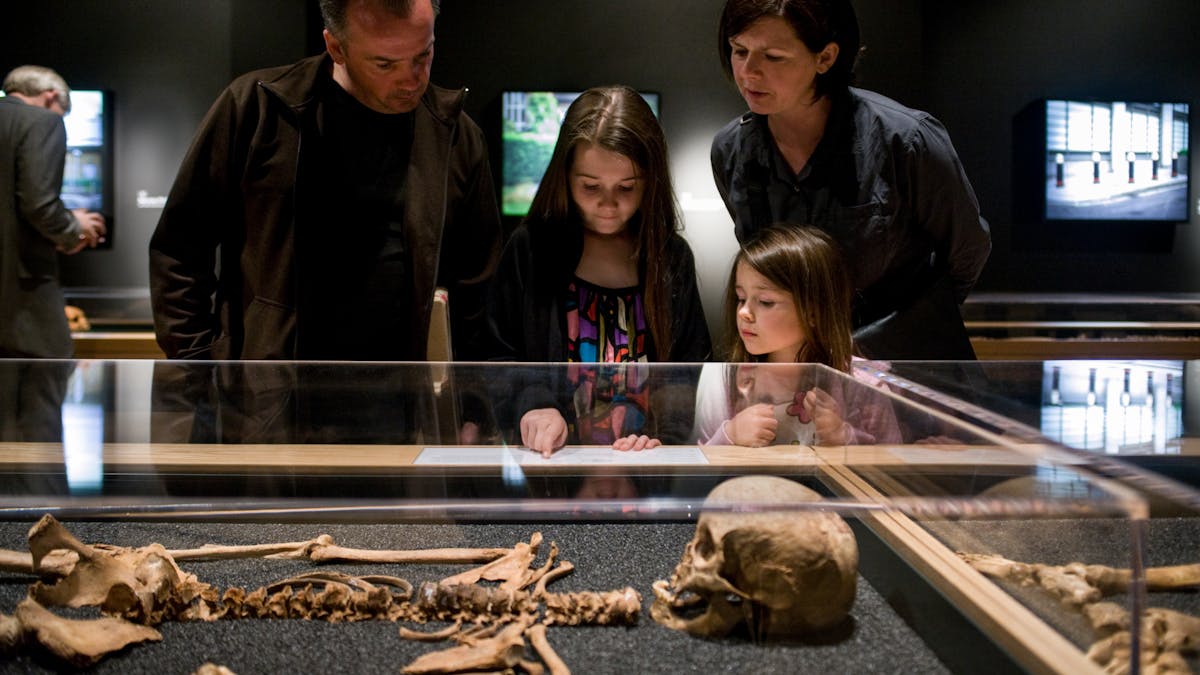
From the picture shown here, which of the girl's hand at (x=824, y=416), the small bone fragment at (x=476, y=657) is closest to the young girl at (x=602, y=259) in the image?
the girl's hand at (x=824, y=416)

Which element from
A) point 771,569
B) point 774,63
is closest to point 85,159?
point 774,63

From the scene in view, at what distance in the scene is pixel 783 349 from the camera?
2.20 meters

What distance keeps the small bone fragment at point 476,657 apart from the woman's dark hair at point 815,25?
142 cm

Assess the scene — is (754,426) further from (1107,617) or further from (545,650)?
(1107,617)

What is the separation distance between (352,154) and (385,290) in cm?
33

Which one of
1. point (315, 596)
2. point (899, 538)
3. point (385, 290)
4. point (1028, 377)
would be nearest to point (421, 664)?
point (315, 596)

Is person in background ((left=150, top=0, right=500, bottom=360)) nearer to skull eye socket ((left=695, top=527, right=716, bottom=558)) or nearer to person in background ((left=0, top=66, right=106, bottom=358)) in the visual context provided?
skull eye socket ((left=695, top=527, right=716, bottom=558))

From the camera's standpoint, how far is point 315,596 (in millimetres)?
1444

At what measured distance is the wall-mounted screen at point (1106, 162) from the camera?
5.64 metres

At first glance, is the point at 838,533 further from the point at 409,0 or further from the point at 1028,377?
the point at 409,0

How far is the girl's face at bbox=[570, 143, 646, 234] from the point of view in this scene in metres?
2.23

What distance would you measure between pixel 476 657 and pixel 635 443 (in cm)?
53

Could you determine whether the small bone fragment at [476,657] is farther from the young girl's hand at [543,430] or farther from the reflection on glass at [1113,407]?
the reflection on glass at [1113,407]

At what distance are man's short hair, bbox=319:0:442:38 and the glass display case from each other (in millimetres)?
761
